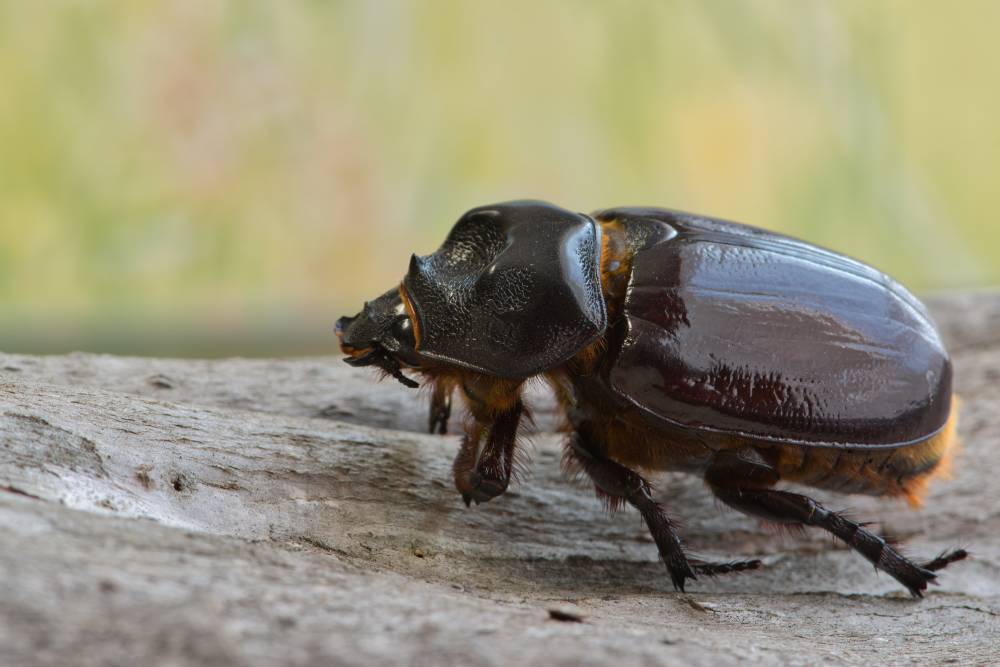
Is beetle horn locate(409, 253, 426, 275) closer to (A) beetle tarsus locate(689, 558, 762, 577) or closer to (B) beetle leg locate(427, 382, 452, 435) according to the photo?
(B) beetle leg locate(427, 382, 452, 435)

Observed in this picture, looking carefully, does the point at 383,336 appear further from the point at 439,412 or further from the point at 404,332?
the point at 439,412

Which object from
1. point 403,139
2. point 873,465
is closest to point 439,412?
point 873,465

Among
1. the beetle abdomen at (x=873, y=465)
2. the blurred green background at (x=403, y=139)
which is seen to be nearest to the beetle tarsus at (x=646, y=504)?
the beetle abdomen at (x=873, y=465)

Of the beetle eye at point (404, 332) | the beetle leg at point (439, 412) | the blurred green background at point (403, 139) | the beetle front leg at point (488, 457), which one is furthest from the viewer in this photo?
the blurred green background at point (403, 139)

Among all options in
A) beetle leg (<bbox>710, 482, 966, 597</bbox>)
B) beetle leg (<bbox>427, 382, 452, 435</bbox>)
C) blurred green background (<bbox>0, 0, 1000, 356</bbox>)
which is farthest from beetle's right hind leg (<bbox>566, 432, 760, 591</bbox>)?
blurred green background (<bbox>0, 0, 1000, 356</bbox>)

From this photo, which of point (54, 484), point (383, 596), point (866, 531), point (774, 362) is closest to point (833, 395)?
point (774, 362)

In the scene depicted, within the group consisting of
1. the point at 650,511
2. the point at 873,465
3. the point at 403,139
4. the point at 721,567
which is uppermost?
the point at 403,139

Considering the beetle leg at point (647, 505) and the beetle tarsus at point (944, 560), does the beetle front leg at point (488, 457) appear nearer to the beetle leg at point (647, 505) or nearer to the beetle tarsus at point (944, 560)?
the beetle leg at point (647, 505)
